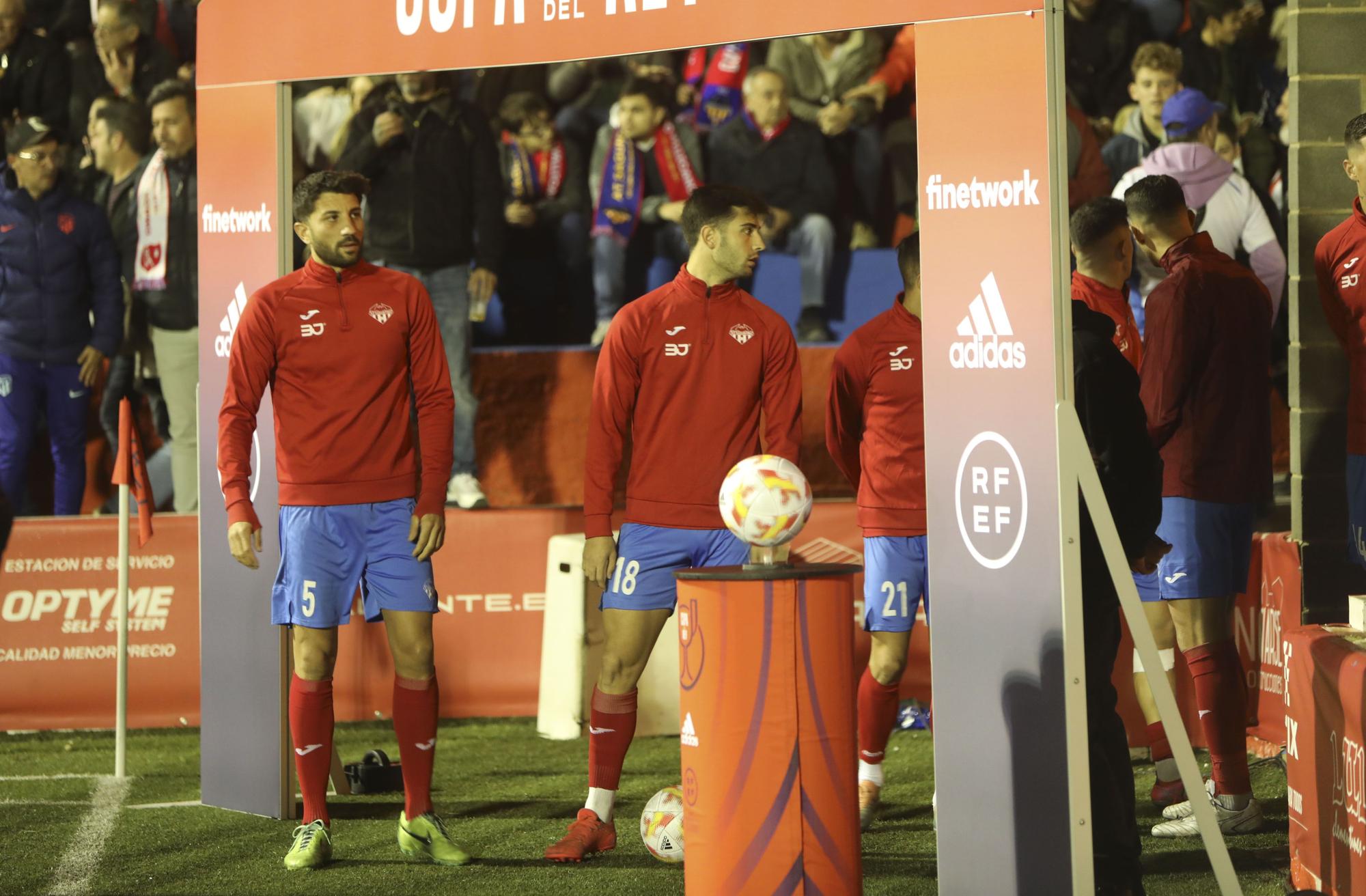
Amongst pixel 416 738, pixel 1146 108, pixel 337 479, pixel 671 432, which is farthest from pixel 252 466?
pixel 1146 108

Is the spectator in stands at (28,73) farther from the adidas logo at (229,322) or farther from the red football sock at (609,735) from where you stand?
the red football sock at (609,735)

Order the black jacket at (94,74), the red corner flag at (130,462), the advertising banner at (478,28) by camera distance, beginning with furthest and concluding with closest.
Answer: the black jacket at (94,74), the red corner flag at (130,462), the advertising banner at (478,28)

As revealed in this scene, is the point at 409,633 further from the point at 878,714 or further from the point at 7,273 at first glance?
the point at 7,273

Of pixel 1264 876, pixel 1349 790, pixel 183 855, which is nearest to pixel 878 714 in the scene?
pixel 1264 876

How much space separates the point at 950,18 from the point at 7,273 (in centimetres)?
744

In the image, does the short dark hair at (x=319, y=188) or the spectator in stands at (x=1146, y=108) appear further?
the spectator in stands at (x=1146, y=108)

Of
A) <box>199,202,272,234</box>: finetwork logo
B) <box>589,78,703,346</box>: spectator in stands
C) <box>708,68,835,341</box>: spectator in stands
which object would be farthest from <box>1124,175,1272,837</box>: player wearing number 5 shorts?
<box>589,78,703,346</box>: spectator in stands

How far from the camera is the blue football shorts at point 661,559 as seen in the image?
240 inches

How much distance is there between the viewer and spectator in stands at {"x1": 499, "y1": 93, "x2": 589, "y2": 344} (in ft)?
37.5

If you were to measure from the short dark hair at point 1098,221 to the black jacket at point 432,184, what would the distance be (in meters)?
5.20

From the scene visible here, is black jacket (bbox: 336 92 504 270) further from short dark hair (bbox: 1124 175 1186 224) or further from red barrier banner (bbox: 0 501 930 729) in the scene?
short dark hair (bbox: 1124 175 1186 224)

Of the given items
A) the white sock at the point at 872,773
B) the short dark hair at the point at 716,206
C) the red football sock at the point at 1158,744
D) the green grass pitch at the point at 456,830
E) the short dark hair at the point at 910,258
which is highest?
the short dark hair at the point at 716,206

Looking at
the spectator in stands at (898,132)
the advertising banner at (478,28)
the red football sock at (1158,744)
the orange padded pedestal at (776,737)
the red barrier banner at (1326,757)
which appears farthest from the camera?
the spectator in stands at (898,132)

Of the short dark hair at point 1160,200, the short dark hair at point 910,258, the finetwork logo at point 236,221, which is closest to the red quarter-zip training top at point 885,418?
the short dark hair at point 910,258
